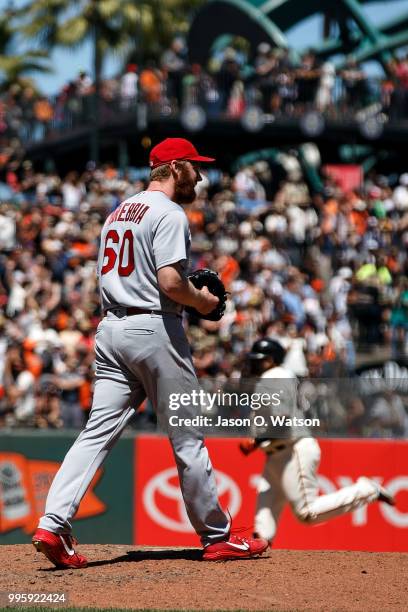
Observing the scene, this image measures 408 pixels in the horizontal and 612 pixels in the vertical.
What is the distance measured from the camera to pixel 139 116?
22.8 meters

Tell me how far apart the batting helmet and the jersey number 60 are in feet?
6.44

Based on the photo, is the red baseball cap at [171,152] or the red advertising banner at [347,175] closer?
the red baseball cap at [171,152]

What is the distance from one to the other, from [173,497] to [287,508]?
1.10 metres

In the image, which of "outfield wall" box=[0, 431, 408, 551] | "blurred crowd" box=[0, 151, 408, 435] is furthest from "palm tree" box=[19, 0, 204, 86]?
"outfield wall" box=[0, 431, 408, 551]

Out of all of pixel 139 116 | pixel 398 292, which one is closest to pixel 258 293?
pixel 398 292

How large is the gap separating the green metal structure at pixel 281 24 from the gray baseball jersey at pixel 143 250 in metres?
21.8

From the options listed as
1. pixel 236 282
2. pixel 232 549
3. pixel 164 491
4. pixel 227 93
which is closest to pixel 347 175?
pixel 227 93

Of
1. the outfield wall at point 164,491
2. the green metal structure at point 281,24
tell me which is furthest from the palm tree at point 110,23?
the outfield wall at point 164,491

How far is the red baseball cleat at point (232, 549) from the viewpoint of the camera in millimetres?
5746

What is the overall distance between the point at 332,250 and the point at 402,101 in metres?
8.18

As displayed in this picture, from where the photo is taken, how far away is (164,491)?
10.8 m

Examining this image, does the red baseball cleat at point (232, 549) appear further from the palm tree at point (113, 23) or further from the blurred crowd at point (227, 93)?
the palm tree at point (113, 23)

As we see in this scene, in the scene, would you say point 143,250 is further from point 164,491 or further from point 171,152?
point 164,491

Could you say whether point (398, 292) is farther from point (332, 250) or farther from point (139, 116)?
point (139, 116)
